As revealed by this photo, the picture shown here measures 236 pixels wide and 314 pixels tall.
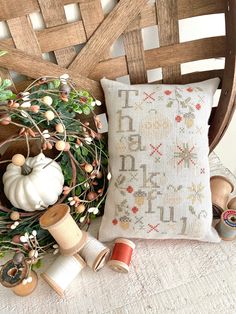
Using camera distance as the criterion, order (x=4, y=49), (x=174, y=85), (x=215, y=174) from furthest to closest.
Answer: (x=215, y=174)
(x=174, y=85)
(x=4, y=49)

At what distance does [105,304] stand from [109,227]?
0.18 metres

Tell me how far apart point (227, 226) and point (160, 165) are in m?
0.23

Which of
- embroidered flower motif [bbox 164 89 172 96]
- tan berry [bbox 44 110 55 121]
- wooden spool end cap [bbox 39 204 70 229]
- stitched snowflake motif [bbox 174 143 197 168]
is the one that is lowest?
wooden spool end cap [bbox 39 204 70 229]

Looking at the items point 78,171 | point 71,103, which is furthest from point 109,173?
point 71,103

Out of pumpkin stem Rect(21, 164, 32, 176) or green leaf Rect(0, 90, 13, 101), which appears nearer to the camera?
green leaf Rect(0, 90, 13, 101)

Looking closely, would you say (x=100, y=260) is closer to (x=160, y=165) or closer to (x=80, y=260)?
(x=80, y=260)

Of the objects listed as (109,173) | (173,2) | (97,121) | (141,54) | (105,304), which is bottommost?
(105,304)

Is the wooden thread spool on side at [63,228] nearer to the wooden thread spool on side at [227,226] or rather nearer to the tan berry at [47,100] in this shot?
the tan berry at [47,100]

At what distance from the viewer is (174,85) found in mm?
890

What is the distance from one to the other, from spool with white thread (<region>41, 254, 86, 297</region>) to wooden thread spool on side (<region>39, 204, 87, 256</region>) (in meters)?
0.02

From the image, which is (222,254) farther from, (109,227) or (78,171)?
(78,171)

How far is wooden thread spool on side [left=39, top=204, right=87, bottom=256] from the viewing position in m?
0.74

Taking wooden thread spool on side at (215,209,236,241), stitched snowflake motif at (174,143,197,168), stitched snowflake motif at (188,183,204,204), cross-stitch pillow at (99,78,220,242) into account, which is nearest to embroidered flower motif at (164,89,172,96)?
cross-stitch pillow at (99,78,220,242)

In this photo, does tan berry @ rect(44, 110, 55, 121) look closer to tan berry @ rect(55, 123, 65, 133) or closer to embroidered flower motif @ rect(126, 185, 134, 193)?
tan berry @ rect(55, 123, 65, 133)
